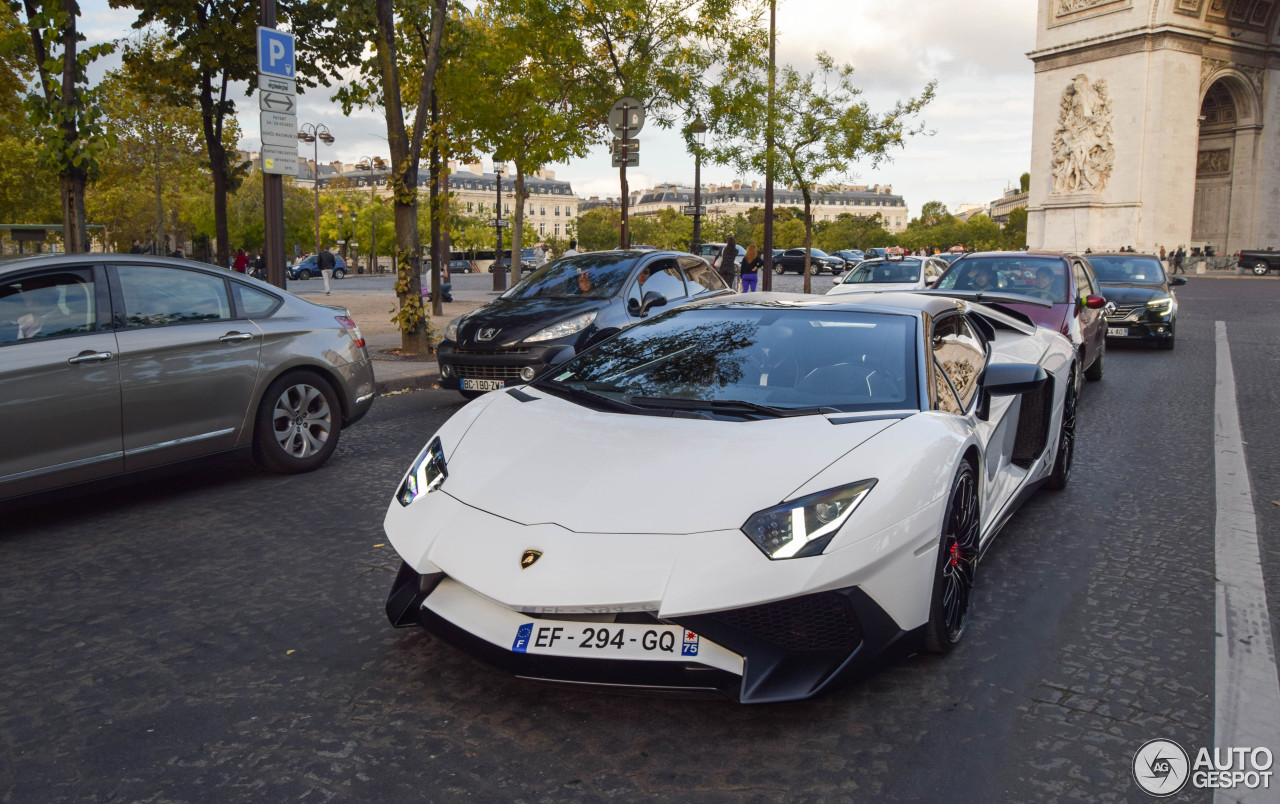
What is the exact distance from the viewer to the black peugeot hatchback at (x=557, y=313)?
8.91 m

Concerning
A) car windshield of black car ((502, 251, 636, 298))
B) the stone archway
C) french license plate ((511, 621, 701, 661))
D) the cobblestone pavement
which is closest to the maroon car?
car windshield of black car ((502, 251, 636, 298))

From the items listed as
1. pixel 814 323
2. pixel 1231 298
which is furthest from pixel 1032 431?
pixel 1231 298

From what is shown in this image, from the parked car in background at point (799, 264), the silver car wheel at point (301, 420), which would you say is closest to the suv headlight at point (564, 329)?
the silver car wheel at point (301, 420)

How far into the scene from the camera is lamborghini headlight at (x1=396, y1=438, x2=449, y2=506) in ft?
11.1

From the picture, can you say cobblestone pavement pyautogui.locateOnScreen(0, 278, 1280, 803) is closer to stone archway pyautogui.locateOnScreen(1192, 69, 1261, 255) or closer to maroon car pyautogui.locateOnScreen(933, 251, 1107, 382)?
maroon car pyautogui.locateOnScreen(933, 251, 1107, 382)

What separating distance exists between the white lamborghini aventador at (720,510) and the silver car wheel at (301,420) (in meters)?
2.84

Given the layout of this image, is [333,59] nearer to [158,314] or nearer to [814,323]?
[158,314]

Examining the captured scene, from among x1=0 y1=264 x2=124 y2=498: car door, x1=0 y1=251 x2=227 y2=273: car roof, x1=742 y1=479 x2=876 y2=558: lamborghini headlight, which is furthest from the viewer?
x1=0 y1=251 x2=227 y2=273: car roof

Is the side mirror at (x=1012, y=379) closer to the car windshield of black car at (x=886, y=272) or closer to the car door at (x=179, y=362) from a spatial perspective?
the car door at (x=179, y=362)

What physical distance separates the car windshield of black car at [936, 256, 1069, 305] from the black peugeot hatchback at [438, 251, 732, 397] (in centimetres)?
280

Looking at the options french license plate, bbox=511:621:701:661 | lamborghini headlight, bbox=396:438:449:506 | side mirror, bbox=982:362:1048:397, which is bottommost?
french license plate, bbox=511:621:701:661

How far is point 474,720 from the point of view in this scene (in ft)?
9.54
